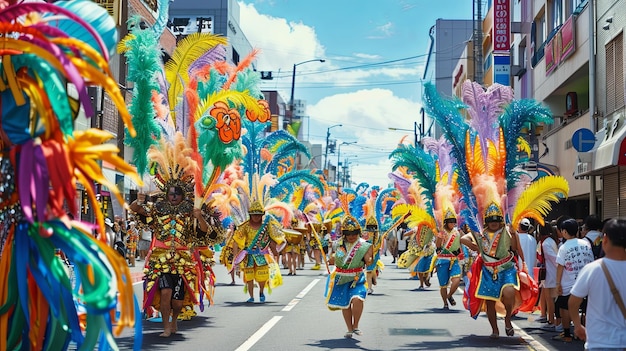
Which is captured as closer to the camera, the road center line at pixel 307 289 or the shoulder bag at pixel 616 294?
the shoulder bag at pixel 616 294

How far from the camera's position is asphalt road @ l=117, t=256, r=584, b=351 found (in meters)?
11.4

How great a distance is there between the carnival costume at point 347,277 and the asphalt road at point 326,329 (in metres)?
0.49

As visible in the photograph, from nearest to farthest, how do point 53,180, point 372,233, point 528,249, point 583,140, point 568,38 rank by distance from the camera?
point 53,180, point 528,249, point 372,233, point 583,140, point 568,38

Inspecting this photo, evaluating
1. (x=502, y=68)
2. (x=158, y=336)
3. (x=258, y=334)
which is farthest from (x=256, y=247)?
(x=502, y=68)

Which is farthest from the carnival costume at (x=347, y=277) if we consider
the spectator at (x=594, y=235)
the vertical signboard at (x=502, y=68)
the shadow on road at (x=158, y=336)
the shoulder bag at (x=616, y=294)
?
the vertical signboard at (x=502, y=68)

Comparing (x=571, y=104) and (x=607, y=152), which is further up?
(x=571, y=104)

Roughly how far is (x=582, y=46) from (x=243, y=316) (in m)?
16.1

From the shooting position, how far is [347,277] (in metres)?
12.6

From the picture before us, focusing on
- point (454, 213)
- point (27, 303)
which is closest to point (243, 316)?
point (454, 213)

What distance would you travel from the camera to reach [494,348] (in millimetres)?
11289

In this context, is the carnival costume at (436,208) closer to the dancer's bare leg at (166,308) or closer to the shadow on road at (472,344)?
the shadow on road at (472,344)

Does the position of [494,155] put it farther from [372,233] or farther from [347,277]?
[372,233]

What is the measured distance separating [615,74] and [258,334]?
14428 mm

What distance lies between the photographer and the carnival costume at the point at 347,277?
1247 centimetres
